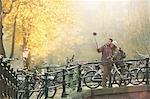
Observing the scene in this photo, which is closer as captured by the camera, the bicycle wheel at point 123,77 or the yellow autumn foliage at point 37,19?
the bicycle wheel at point 123,77

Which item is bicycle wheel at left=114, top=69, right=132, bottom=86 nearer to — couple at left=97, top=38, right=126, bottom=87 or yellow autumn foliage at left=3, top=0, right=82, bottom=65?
couple at left=97, top=38, right=126, bottom=87

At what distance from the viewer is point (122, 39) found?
143ft

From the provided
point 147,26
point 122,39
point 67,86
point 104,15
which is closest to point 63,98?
point 67,86

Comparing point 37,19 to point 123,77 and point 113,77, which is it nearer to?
point 113,77

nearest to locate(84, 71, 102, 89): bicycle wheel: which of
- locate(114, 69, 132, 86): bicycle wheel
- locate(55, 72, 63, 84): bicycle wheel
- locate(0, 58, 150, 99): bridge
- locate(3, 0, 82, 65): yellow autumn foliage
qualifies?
locate(0, 58, 150, 99): bridge

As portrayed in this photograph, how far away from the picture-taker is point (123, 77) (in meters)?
Result: 14.2

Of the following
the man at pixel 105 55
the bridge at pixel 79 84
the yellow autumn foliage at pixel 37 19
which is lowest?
the bridge at pixel 79 84

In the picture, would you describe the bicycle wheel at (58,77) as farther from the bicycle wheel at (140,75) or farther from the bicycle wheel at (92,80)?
the bicycle wheel at (140,75)

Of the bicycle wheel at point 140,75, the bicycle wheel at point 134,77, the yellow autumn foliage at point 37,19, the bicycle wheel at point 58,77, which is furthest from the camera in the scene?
the yellow autumn foliage at point 37,19

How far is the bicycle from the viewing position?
552 inches

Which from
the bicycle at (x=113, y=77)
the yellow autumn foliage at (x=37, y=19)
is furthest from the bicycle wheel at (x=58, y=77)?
the yellow autumn foliage at (x=37, y=19)

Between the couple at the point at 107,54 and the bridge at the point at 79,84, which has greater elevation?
the couple at the point at 107,54

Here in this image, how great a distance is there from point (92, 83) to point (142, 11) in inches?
1031

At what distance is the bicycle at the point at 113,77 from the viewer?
1402 cm
